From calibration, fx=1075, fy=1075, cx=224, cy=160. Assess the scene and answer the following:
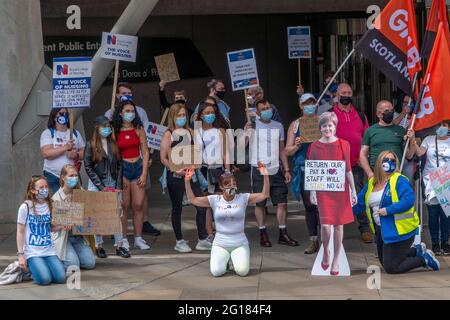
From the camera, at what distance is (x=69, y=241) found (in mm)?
11297

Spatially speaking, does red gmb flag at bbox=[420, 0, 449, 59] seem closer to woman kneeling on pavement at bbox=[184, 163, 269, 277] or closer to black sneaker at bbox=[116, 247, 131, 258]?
woman kneeling on pavement at bbox=[184, 163, 269, 277]

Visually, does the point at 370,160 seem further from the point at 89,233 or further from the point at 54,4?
the point at 54,4

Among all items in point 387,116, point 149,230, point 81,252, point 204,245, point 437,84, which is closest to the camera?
point 81,252

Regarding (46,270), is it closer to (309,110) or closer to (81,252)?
(81,252)

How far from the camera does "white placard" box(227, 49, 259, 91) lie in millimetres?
14086

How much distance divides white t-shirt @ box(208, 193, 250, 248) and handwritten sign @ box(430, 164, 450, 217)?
2.18m

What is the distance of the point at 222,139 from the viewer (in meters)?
12.3

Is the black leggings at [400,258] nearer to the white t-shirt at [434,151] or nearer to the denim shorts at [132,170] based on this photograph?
the white t-shirt at [434,151]

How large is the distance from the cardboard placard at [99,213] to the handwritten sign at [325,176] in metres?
2.11

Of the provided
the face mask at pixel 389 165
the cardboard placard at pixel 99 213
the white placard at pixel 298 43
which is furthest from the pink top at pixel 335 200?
the white placard at pixel 298 43

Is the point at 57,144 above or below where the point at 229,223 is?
above

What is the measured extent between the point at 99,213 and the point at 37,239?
3.21 ft

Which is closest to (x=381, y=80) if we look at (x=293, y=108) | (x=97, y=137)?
(x=293, y=108)

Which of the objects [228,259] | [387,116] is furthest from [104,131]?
[387,116]
